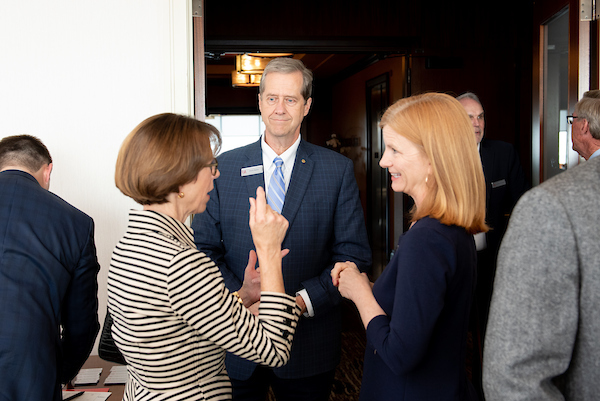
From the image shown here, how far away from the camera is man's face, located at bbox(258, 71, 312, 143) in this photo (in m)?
2.07

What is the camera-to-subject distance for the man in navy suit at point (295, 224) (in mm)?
2006

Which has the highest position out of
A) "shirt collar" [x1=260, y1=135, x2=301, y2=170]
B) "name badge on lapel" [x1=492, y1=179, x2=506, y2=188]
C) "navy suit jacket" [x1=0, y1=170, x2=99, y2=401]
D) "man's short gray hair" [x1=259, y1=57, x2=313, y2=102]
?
"man's short gray hair" [x1=259, y1=57, x2=313, y2=102]

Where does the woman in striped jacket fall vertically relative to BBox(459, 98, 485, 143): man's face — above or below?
below

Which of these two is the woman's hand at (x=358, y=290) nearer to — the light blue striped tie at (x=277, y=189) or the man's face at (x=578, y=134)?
the light blue striped tie at (x=277, y=189)

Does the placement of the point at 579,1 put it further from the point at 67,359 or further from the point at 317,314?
the point at 67,359

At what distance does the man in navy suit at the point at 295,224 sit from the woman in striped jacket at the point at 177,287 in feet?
1.97

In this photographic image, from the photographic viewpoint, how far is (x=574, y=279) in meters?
0.80

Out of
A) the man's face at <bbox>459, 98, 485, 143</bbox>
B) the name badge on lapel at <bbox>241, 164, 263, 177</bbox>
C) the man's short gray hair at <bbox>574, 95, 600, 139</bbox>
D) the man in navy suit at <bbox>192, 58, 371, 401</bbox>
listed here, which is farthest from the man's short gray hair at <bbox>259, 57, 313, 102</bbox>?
the man's face at <bbox>459, 98, 485, 143</bbox>

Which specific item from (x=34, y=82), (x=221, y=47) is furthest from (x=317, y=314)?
(x=221, y=47)

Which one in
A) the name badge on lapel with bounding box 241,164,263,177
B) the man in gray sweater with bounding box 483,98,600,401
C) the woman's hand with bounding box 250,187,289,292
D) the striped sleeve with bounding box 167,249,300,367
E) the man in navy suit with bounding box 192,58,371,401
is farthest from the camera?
the name badge on lapel with bounding box 241,164,263,177

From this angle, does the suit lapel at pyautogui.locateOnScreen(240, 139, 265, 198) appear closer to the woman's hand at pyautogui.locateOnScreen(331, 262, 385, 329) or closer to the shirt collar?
the shirt collar

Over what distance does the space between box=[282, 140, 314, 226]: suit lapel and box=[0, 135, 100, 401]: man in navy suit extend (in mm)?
752

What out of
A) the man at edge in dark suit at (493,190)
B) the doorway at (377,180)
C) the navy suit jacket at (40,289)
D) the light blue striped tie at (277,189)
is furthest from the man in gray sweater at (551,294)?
the doorway at (377,180)

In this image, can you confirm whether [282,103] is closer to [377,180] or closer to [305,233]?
[305,233]
